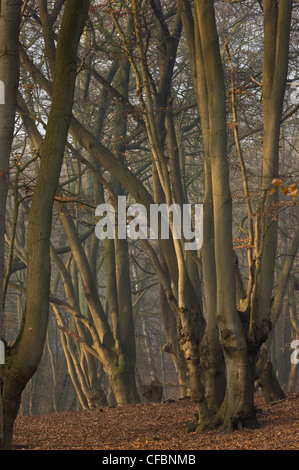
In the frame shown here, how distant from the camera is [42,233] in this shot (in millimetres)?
5430

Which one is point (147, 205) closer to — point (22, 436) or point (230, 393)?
point (230, 393)

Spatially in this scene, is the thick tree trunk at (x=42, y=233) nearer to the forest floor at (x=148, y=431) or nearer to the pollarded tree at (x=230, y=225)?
the forest floor at (x=148, y=431)

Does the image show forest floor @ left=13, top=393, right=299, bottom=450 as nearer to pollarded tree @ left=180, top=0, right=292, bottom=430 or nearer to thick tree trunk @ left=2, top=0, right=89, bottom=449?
pollarded tree @ left=180, top=0, right=292, bottom=430

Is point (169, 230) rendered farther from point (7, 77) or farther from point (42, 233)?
point (7, 77)

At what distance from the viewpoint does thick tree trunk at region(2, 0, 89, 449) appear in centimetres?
531

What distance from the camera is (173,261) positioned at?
888cm

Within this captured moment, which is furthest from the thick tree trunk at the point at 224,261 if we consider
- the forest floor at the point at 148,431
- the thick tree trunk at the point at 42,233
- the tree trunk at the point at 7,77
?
the tree trunk at the point at 7,77

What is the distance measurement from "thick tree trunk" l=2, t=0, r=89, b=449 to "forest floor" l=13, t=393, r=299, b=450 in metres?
1.49

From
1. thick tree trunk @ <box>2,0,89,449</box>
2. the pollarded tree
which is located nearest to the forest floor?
the pollarded tree

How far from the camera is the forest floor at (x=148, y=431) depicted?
6262mm

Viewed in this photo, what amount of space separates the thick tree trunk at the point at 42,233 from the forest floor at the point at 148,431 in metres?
1.49

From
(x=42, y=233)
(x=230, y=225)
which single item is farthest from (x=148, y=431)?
(x=42, y=233)

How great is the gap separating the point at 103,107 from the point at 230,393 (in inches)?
319
